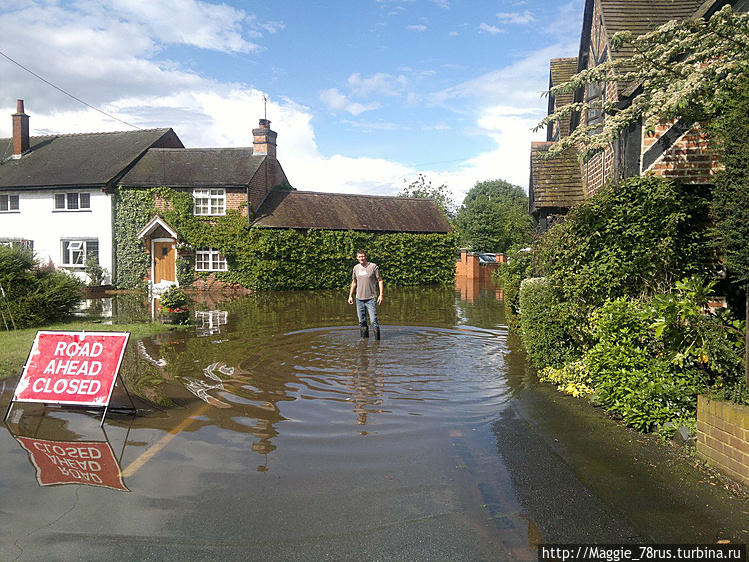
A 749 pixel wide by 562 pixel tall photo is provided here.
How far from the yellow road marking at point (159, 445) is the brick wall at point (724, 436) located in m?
4.91

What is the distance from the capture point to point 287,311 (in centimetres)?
1933

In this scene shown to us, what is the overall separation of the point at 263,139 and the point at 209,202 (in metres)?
4.84

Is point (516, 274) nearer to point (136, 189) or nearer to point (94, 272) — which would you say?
point (136, 189)

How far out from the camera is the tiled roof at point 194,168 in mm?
30125

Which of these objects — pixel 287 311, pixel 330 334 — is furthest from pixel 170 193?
pixel 330 334

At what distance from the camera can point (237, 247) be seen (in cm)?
2956

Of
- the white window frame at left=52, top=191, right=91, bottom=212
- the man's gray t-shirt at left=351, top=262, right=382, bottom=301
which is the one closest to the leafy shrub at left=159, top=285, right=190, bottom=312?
the man's gray t-shirt at left=351, top=262, right=382, bottom=301

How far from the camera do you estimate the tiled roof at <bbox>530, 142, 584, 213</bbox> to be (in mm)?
13227

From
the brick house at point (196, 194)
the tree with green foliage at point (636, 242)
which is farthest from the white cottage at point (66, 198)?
the tree with green foliage at point (636, 242)

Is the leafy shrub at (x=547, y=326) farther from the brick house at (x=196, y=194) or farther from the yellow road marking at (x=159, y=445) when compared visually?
the brick house at (x=196, y=194)

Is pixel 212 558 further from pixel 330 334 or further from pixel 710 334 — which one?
pixel 330 334

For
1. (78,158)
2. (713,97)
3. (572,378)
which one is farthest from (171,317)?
(78,158)

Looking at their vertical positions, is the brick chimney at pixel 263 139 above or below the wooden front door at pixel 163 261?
above

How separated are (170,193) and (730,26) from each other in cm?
2749
